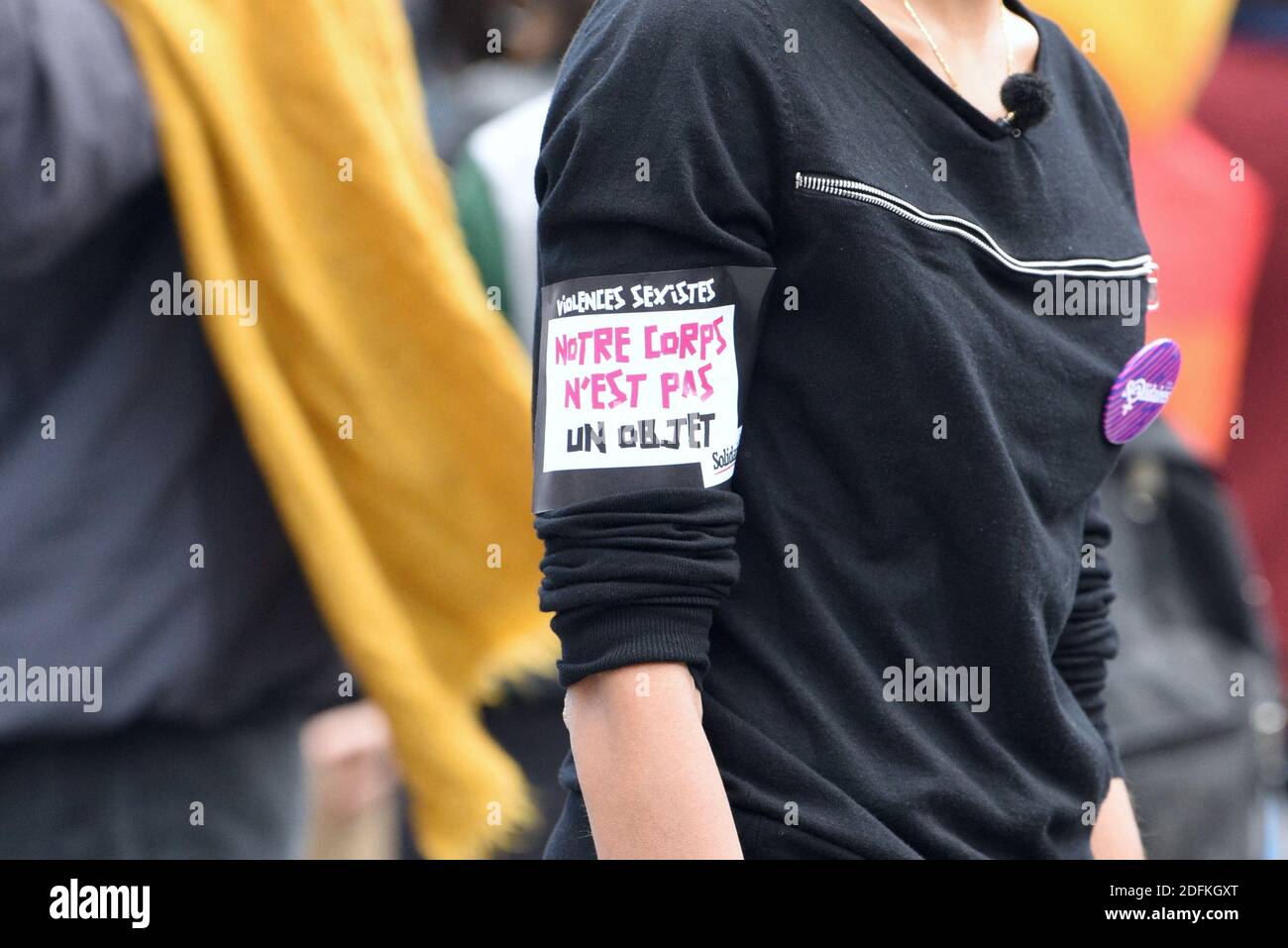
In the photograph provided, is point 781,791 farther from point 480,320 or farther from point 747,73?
point 480,320

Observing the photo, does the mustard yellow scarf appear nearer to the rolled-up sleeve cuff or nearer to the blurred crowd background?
the blurred crowd background

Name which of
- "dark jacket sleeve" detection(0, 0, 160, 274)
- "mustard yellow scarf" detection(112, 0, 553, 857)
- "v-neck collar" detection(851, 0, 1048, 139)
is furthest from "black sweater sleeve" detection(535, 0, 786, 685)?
"mustard yellow scarf" detection(112, 0, 553, 857)

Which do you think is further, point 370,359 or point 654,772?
point 370,359

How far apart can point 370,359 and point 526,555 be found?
32 centimetres

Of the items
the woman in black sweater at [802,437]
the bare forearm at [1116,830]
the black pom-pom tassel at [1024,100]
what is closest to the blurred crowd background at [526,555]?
the bare forearm at [1116,830]

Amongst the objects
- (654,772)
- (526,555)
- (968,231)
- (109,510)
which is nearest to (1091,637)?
(968,231)

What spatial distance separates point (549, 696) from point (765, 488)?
1245 millimetres

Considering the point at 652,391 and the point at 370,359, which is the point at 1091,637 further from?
the point at 370,359

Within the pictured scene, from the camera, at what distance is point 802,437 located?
4.00 feet

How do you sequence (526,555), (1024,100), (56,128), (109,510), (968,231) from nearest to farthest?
1. (968,231)
2. (1024,100)
3. (56,128)
4. (109,510)
5. (526,555)

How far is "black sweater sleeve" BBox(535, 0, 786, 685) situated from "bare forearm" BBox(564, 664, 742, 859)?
0.02 meters

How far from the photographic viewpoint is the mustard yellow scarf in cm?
208

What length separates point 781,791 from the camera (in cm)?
119
